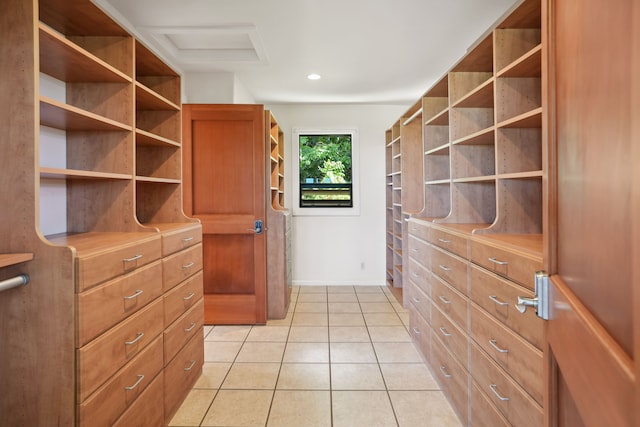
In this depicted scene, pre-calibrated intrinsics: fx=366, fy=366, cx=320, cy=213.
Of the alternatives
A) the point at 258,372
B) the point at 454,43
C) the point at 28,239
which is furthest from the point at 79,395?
the point at 454,43

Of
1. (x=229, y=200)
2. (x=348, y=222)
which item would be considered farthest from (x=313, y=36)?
(x=348, y=222)

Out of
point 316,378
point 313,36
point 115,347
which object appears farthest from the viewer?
point 313,36

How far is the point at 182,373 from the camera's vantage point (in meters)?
2.23

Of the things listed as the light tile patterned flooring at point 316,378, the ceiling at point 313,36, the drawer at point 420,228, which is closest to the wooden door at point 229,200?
the light tile patterned flooring at point 316,378

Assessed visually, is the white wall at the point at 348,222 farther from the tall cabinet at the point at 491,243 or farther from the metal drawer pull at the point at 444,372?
the metal drawer pull at the point at 444,372

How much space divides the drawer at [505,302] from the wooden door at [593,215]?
640 mm

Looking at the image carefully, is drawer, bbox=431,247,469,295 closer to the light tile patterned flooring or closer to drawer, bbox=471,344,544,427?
drawer, bbox=471,344,544,427

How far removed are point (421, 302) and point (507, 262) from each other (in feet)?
4.64

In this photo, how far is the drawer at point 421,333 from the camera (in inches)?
106

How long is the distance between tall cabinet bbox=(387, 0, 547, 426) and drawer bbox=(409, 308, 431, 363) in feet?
0.05

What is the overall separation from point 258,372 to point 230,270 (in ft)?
3.95

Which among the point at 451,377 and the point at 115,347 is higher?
the point at 115,347

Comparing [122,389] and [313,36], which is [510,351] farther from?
[313,36]

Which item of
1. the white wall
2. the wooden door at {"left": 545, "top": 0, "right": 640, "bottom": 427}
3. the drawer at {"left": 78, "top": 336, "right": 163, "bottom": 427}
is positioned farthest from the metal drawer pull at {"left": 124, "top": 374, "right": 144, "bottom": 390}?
the white wall
